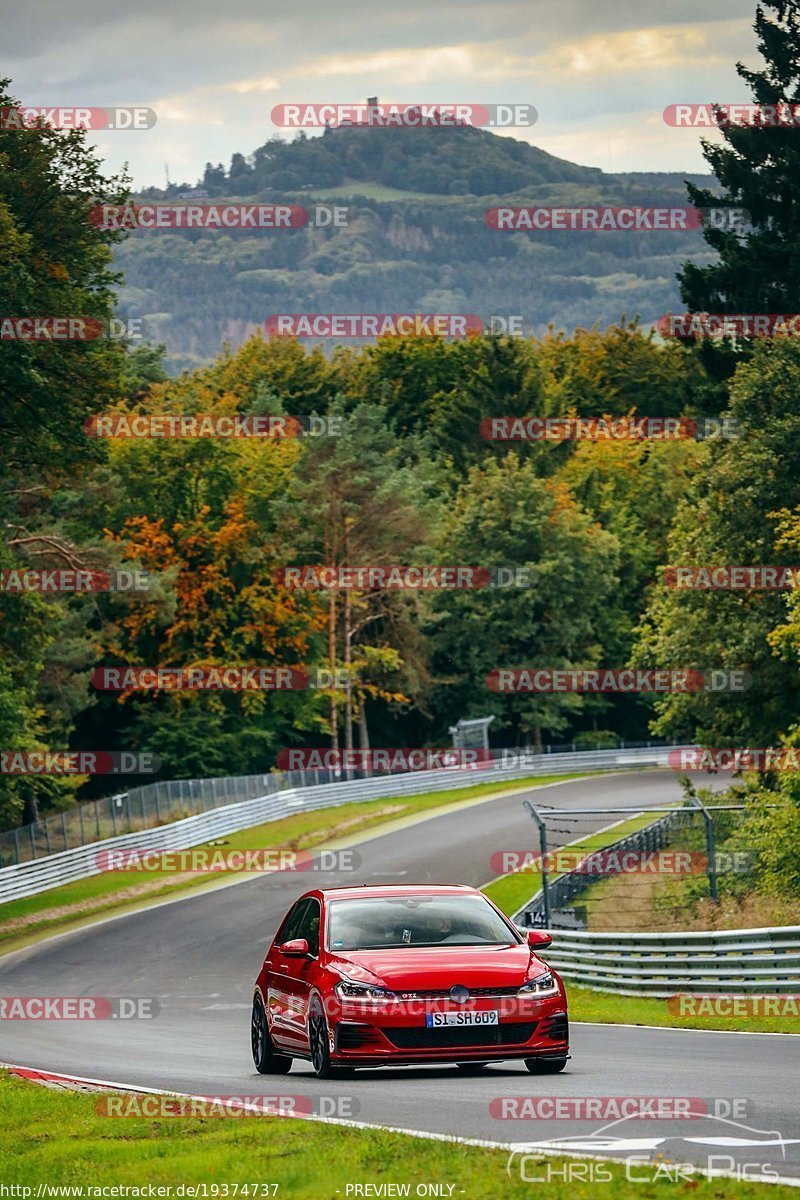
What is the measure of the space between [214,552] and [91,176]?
37725 millimetres

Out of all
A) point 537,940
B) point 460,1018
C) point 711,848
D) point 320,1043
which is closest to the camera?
point 460,1018

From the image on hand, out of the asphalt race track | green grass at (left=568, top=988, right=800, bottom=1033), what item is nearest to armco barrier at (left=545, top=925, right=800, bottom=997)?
green grass at (left=568, top=988, right=800, bottom=1033)

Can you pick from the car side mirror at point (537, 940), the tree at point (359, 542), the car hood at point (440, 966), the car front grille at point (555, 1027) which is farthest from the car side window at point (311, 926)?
the tree at point (359, 542)

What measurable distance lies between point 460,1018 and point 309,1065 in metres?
3.66

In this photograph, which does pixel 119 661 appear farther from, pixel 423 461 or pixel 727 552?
pixel 727 552

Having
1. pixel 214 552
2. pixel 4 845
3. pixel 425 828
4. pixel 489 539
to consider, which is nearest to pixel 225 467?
pixel 214 552

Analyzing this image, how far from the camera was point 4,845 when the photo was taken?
46969mm

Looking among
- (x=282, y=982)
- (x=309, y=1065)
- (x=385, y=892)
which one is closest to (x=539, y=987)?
(x=385, y=892)

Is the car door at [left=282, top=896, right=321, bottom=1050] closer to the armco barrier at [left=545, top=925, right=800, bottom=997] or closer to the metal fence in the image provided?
the armco barrier at [left=545, top=925, right=800, bottom=997]

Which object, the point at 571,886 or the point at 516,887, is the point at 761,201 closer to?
the point at 516,887

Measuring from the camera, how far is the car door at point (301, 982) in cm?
1351

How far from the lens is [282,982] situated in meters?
14.2

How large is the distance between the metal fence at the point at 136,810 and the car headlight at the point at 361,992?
116ft

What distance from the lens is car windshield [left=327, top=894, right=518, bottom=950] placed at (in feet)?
44.5
